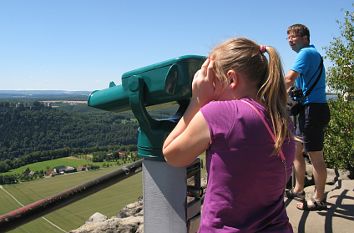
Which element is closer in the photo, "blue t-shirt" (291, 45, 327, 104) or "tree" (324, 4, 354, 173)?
"blue t-shirt" (291, 45, 327, 104)

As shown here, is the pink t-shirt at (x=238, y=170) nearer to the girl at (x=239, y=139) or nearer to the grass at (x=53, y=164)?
the girl at (x=239, y=139)

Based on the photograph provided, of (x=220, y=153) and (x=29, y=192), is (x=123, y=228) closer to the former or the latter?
(x=220, y=153)

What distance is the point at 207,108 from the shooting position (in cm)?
138

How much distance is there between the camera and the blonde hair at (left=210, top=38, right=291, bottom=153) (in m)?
1.43

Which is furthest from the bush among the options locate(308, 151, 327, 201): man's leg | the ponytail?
the ponytail

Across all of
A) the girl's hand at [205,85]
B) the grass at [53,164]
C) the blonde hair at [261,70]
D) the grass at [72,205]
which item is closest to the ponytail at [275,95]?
the blonde hair at [261,70]

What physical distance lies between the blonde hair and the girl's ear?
13 mm

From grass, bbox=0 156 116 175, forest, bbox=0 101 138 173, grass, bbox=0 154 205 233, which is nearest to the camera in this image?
grass, bbox=0 154 205 233

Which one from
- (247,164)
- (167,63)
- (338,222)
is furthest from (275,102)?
(338,222)

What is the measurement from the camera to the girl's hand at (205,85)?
143 cm

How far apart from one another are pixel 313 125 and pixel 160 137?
2.67 m

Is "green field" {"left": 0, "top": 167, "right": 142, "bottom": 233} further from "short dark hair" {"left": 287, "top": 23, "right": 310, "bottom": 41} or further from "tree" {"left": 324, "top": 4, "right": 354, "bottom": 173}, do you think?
"short dark hair" {"left": 287, "top": 23, "right": 310, "bottom": 41}

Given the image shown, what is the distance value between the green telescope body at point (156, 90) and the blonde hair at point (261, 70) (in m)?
0.13

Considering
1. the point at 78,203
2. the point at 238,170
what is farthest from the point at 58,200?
the point at 78,203
